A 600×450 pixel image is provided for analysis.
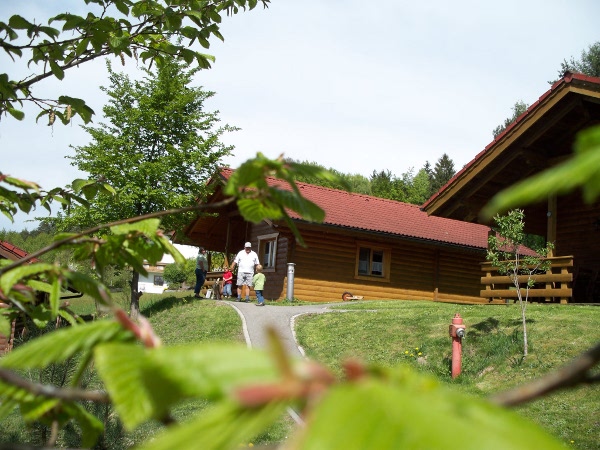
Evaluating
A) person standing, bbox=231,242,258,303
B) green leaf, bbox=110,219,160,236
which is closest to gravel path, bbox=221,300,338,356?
person standing, bbox=231,242,258,303

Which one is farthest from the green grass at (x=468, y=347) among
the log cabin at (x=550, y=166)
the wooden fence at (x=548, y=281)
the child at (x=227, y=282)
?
the child at (x=227, y=282)

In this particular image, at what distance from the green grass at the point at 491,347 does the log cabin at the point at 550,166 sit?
254cm

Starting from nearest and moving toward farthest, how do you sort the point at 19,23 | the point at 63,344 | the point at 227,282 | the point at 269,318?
the point at 63,344 → the point at 19,23 → the point at 269,318 → the point at 227,282

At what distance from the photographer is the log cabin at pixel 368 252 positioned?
18500 mm

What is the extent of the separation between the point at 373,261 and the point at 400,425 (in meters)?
19.7

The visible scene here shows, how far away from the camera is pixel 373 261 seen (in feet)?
65.1

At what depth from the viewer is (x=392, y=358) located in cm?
914

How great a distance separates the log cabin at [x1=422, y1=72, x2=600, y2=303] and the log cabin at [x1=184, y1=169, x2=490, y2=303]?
18.0 feet

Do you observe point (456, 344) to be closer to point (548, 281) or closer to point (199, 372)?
point (548, 281)

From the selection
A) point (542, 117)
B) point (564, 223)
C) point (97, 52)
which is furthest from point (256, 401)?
point (564, 223)

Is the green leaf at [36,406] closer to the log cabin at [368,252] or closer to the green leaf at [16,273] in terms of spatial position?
the green leaf at [16,273]

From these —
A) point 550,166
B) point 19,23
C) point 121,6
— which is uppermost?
point 550,166

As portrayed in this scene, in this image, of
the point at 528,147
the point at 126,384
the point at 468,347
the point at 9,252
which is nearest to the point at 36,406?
the point at 126,384

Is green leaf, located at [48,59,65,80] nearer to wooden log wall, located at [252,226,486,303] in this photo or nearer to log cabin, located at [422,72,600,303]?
log cabin, located at [422,72,600,303]
